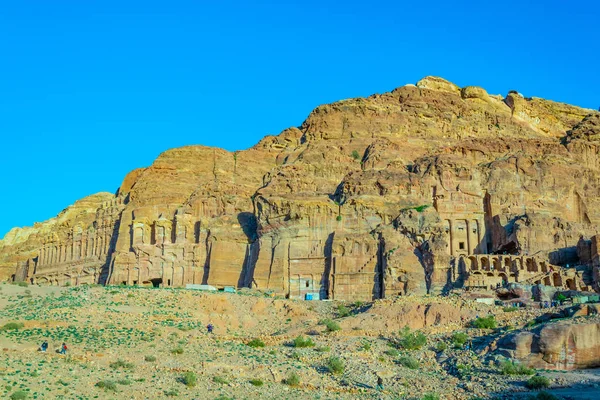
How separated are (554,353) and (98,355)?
76.4 feet

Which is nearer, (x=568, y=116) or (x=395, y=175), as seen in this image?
(x=395, y=175)

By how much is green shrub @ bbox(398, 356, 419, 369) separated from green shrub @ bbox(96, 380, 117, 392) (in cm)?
1549

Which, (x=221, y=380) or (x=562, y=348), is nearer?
(x=221, y=380)

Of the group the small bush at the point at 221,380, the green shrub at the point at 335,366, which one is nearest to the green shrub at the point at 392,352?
the green shrub at the point at 335,366

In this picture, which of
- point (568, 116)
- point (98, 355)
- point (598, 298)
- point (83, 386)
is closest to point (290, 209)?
point (598, 298)

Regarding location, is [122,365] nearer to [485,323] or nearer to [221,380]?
[221,380]

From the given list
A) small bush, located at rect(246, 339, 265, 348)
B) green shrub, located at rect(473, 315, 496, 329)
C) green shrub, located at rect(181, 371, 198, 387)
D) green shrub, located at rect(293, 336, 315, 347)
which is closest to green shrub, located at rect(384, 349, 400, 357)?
green shrub, located at rect(293, 336, 315, 347)

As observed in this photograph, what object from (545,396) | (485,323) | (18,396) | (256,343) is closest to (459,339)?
(485,323)

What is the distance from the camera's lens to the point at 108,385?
43094 millimetres

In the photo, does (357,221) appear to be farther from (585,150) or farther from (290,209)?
(585,150)

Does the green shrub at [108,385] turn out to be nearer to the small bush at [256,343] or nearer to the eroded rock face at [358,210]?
the small bush at [256,343]

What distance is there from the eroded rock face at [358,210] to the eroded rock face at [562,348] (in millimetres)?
22150

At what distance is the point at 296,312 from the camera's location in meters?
68.3

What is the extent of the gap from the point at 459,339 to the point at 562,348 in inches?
254
